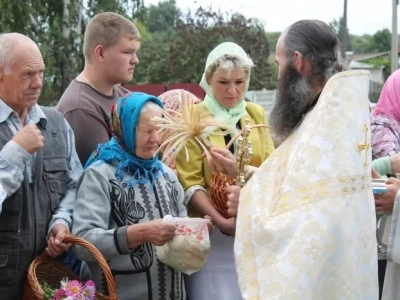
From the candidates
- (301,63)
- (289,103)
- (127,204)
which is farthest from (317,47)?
(127,204)

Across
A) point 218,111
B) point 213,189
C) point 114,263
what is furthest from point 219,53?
point 114,263

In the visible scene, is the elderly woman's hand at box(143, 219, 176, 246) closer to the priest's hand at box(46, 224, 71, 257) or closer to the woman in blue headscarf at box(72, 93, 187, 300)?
the woman in blue headscarf at box(72, 93, 187, 300)

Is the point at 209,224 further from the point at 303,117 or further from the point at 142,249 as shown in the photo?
the point at 303,117

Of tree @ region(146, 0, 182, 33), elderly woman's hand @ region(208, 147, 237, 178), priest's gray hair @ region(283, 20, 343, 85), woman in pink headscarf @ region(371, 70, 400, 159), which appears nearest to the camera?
priest's gray hair @ region(283, 20, 343, 85)

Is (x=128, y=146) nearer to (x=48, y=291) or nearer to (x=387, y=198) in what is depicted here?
(x=48, y=291)

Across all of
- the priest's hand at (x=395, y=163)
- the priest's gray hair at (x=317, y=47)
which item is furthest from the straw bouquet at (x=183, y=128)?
the priest's hand at (x=395, y=163)

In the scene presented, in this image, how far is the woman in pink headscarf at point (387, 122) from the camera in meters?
4.12

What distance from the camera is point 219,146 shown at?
365 centimetres

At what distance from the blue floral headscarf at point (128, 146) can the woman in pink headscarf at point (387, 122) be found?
1410mm

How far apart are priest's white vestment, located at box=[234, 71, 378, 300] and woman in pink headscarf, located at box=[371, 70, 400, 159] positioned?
141cm

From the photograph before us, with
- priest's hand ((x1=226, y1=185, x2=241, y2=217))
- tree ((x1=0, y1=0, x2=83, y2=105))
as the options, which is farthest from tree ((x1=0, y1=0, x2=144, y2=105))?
priest's hand ((x1=226, y1=185, x2=241, y2=217))

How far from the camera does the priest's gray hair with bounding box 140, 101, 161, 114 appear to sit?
3298 millimetres

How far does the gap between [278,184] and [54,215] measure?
113 centimetres

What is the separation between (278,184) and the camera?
8.98ft
